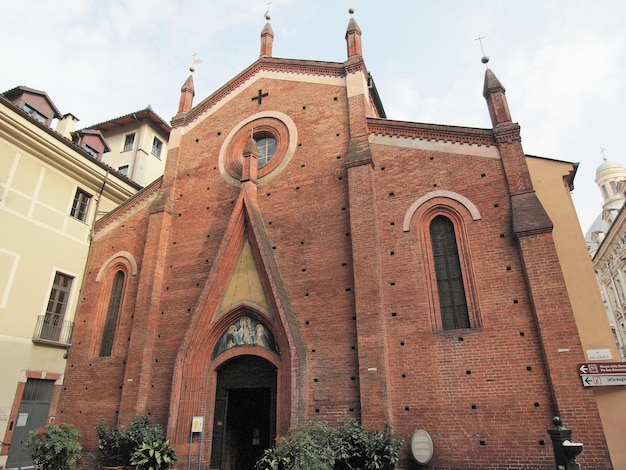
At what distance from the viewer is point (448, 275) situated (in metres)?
10.1

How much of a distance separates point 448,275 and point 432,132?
3877 millimetres

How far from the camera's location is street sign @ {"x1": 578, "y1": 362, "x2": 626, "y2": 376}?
7.91 metres

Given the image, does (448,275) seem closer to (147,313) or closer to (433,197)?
(433,197)

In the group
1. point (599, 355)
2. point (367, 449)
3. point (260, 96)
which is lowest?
point (367, 449)

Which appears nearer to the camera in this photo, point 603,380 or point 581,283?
point 603,380

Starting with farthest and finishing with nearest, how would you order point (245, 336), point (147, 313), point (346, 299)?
point (147, 313) < point (245, 336) < point (346, 299)

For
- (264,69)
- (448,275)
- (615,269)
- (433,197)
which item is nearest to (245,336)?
(448,275)

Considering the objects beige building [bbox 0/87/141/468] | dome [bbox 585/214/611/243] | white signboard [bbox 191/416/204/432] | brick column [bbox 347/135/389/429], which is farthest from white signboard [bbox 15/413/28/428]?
dome [bbox 585/214/611/243]

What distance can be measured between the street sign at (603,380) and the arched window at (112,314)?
41.7ft

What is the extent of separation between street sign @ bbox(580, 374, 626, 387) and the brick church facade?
0.23 m

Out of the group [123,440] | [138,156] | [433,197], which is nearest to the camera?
[123,440]

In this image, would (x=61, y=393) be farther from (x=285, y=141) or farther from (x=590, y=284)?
(x=590, y=284)

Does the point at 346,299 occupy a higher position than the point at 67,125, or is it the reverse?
the point at 67,125

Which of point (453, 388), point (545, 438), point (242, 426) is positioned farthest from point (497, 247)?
point (242, 426)
